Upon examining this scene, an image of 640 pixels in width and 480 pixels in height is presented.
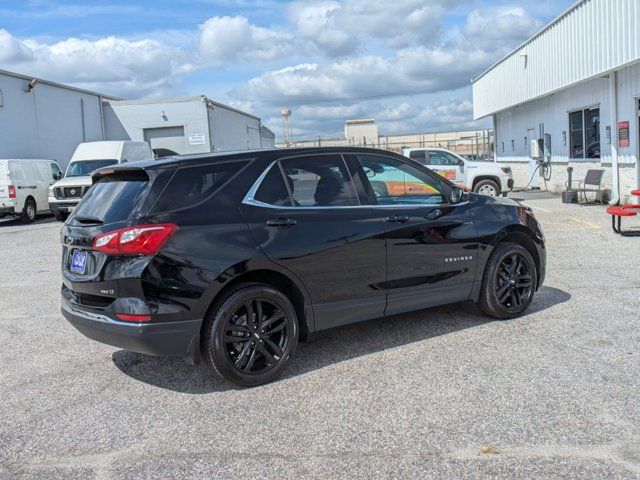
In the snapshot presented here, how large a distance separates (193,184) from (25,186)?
54.2ft

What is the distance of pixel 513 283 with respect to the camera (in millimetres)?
5910

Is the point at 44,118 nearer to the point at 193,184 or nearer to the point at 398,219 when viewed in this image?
the point at 193,184

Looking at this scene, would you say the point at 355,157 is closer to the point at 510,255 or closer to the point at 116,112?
the point at 510,255

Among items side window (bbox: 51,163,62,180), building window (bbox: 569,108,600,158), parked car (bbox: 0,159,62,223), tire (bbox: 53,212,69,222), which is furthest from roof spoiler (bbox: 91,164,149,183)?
side window (bbox: 51,163,62,180)

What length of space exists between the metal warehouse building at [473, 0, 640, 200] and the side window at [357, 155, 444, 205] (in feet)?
32.5

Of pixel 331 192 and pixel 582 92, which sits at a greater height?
pixel 582 92

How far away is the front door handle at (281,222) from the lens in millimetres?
4477

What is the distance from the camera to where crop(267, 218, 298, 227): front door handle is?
14.7 ft

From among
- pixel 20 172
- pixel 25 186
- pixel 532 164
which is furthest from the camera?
pixel 532 164

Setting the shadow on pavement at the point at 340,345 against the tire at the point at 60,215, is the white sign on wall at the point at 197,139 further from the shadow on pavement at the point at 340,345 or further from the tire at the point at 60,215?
the shadow on pavement at the point at 340,345

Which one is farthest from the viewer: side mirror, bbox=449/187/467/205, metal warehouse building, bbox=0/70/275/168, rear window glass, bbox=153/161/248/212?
metal warehouse building, bbox=0/70/275/168

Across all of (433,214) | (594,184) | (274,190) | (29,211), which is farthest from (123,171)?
(29,211)

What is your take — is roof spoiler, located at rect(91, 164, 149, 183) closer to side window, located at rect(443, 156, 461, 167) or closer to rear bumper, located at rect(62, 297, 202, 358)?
rear bumper, located at rect(62, 297, 202, 358)

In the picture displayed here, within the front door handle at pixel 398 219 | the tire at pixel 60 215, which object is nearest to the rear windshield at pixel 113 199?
the front door handle at pixel 398 219
